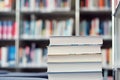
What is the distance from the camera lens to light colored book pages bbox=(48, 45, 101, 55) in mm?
827

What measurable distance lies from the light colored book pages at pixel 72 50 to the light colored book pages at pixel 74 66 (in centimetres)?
4

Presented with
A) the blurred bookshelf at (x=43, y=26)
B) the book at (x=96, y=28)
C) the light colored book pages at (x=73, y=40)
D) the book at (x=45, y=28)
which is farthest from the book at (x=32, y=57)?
the light colored book pages at (x=73, y=40)

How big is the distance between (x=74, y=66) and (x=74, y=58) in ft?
0.08

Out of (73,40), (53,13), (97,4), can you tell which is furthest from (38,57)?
(73,40)

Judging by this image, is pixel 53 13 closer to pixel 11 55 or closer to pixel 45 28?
pixel 45 28

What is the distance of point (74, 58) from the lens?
82 cm

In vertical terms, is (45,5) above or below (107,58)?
above

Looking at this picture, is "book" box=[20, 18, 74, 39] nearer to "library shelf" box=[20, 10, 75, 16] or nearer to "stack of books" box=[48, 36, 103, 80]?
"library shelf" box=[20, 10, 75, 16]

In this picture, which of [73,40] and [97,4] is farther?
[97,4]

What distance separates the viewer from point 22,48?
116 inches

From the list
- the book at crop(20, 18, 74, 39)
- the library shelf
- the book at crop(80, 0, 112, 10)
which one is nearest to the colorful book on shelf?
the book at crop(20, 18, 74, 39)

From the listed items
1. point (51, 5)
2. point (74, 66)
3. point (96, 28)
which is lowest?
point (74, 66)

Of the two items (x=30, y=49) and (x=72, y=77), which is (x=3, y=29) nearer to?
(x=30, y=49)

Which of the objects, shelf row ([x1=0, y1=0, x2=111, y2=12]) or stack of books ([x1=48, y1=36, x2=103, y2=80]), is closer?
stack of books ([x1=48, y1=36, x2=103, y2=80])
